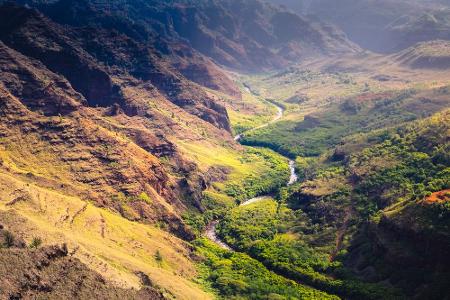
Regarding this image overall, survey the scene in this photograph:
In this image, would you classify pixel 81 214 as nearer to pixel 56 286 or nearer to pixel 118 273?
pixel 118 273

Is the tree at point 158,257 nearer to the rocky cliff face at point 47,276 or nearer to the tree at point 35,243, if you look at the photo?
the rocky cliff face at point 47,276

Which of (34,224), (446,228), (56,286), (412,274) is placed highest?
(446,228)

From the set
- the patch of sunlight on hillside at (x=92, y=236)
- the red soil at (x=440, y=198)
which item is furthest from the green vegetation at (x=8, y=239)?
the red soil at (x=440, y=198)

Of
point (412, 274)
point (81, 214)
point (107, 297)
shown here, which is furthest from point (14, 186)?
point (412, 274)

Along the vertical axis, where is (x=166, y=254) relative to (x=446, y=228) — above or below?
below

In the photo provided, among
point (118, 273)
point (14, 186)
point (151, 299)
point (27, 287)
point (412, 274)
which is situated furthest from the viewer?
point (412, 274)

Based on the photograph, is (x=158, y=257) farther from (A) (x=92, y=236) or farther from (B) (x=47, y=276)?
(B) (x=47, y=276)

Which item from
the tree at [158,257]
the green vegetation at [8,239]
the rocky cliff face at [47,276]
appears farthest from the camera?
the tree at [158,257]

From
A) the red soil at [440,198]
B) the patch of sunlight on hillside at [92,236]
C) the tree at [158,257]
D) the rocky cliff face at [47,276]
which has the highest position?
the red soil at [440,198]

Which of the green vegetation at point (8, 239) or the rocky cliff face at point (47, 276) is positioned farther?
the green vegetation at point (8, 239)

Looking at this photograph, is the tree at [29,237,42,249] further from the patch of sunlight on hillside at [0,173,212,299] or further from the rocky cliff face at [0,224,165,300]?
the rocky cliff face at [0,224,165,300]

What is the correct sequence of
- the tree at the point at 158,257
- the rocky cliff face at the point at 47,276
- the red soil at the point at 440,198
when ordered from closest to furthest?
the rocky cliff face at the point at 47,276 → the tree at the point at 158,257 → the red soil at the point at 440,198
